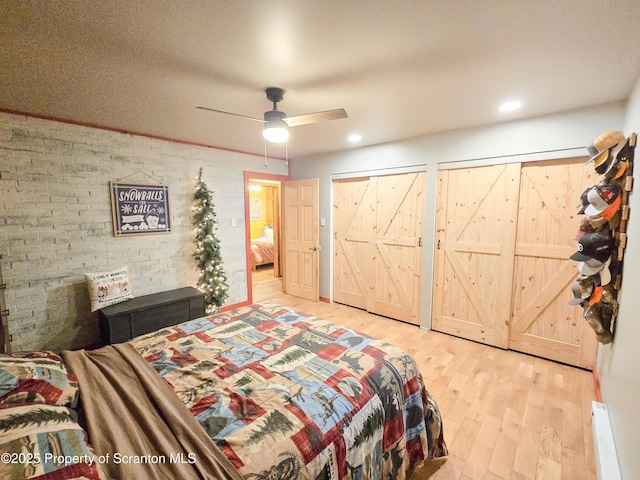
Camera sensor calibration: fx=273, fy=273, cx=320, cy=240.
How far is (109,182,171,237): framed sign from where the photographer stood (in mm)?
3201

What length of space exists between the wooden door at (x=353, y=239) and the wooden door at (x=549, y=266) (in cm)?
184

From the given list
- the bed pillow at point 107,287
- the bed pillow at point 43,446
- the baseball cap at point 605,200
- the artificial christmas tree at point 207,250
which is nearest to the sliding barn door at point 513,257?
the baseball cap at point 605,200

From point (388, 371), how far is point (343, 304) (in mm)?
3040

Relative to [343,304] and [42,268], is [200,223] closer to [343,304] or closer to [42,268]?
[42,268]

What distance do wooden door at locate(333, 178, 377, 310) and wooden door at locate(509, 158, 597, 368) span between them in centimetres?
184

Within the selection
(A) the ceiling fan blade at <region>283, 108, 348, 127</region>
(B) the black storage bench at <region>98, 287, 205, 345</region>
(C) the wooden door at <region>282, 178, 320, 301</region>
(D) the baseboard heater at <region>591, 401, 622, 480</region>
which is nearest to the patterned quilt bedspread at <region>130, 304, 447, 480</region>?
(D) the baseboard heater at <region>591, 401, 622, 480</region>

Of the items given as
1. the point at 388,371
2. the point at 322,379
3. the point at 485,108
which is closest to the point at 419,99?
the point at 485,108

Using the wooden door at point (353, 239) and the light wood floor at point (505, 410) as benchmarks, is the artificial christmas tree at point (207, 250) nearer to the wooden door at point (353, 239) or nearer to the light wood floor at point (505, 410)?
the wooden door at point (353, 239)

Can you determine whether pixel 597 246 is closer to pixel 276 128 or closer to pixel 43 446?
pixel 276 128

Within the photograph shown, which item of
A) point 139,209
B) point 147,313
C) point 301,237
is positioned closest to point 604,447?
point 147,313

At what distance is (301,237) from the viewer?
491 centimetres

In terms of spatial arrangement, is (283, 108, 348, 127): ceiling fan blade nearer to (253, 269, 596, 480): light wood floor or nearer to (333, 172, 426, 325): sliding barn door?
(333, 172, 426, 325): sliding barn door

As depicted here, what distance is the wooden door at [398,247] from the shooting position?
12.0 feet

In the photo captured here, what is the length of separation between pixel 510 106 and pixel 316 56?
6.30ft
